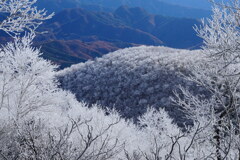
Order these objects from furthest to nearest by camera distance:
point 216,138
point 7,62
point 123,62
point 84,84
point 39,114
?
point 123,62 < point 84,84 < point 7,62 < point 39,114 < point 216,138

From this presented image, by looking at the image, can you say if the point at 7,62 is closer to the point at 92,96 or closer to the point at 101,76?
the point at 92,96

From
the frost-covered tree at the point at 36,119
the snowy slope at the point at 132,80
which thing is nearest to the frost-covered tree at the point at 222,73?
the frost-covered tree at the point at 36,119

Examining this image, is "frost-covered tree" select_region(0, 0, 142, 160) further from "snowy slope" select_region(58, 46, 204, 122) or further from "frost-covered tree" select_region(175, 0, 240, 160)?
"snowy slope" select_region(58, 46, 204, 122)

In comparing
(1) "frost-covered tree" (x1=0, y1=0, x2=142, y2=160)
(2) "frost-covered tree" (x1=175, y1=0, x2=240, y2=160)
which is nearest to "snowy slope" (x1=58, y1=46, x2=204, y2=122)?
(1) "frost-covered tree" (x1=0, y1=0, x2=142, y2=160)

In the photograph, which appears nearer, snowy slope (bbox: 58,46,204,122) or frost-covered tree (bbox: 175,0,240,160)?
frost-covered tree (bbox: 175,0,240,160)

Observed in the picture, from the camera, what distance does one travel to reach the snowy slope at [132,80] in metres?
35.6

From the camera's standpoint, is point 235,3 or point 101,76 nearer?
point 235,3

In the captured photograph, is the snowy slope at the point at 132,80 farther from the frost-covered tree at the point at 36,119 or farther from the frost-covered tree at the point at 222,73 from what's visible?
the frost-covered tree at the point at 222,73

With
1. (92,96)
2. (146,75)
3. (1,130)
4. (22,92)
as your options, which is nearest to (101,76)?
(92,96)

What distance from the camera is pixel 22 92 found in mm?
15672

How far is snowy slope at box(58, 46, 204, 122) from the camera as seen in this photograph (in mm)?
35625

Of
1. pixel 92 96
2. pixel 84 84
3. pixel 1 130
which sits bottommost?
pixel 1 130

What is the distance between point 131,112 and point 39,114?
18593 millimetres

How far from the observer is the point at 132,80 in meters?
42.2
